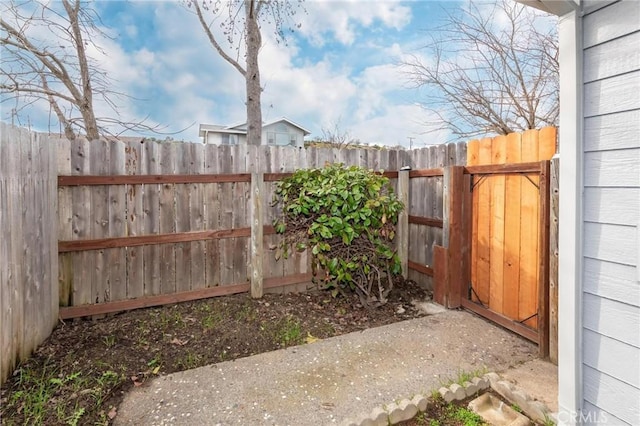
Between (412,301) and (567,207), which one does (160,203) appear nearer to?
(412,301)

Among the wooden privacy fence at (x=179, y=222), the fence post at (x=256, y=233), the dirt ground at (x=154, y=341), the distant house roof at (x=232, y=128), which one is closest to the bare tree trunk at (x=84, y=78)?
the wooden privacy fence at (x=179, y=222)

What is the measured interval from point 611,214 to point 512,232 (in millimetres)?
1589

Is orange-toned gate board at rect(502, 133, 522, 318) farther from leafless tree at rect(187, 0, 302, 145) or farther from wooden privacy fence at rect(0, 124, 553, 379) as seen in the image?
leafless tree at rect(187, 0, 302, 145)

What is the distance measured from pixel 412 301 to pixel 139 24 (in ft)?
16.6

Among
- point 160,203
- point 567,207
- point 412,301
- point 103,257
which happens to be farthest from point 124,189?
point 567,207

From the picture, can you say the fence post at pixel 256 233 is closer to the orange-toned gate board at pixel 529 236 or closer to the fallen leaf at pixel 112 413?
the fallen leaf at pixel 112 413

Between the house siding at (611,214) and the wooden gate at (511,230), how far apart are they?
1.08 m

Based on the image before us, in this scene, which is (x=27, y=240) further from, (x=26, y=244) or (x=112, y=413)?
(x=112, y=413)

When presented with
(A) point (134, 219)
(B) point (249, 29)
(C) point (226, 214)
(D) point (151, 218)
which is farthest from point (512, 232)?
(B) point (249, 29)

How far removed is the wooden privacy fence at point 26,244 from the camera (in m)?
2.16

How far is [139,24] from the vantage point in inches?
175

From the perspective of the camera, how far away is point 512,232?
301 centimetres

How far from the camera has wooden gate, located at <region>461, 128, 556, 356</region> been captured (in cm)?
263

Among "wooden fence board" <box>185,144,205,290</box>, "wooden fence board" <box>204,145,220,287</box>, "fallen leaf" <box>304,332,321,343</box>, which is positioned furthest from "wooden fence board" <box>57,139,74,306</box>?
"fallen leaf" <box>304,332,321,343</box>
